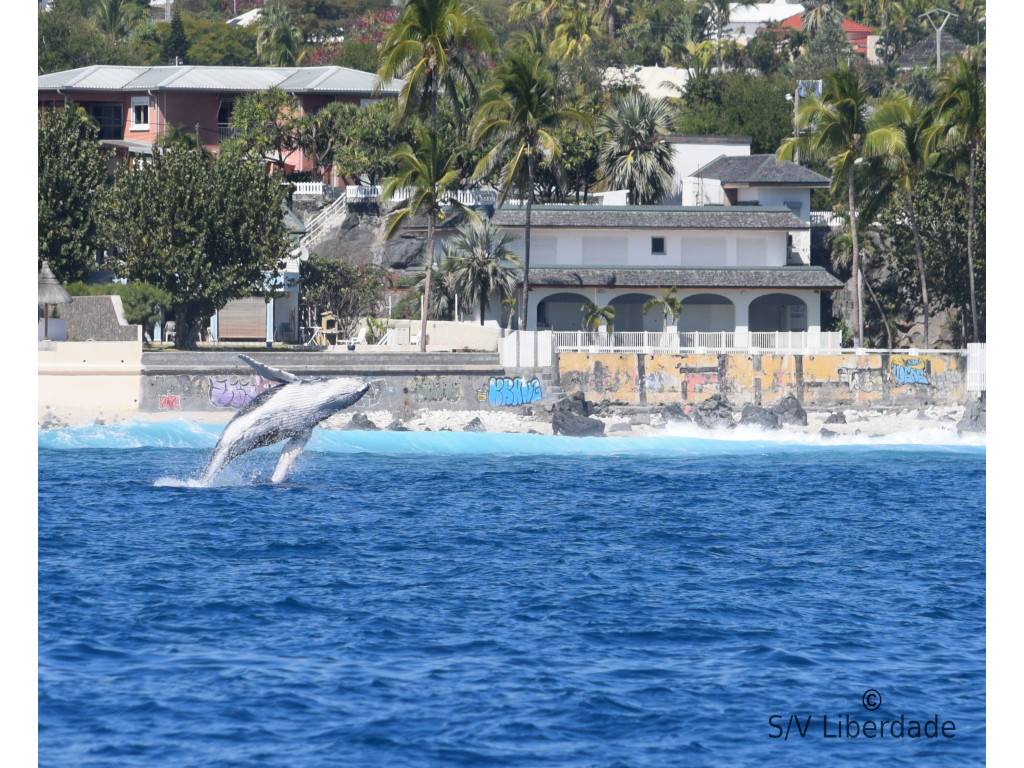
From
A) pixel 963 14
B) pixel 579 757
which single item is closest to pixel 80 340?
pixel 579 757

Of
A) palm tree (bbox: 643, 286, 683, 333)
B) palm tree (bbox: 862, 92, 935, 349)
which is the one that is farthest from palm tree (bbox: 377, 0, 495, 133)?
palm tree (bbox: 862, 92, 935, 349)

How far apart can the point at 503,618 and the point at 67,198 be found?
39413mm

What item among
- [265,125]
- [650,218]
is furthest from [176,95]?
[650,218]

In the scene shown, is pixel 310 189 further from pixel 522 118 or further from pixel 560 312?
pixel 522 118

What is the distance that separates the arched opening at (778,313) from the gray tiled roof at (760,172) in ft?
24.1

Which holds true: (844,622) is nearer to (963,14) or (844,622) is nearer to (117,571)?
(117,571)

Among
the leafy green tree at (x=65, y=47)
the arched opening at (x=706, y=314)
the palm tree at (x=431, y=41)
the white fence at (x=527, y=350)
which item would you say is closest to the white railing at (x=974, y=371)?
the arched opening at (x=706, y=314)

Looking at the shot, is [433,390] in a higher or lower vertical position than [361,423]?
higher

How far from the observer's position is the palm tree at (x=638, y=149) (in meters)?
70.6

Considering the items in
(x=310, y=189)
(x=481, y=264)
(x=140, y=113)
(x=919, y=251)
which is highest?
(x=140, y=113)

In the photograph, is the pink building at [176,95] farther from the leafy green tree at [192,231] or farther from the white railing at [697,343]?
the white railing at [697,343]

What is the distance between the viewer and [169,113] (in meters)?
84.9

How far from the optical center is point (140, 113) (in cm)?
8606

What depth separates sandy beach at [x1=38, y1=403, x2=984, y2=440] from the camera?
4903cm
